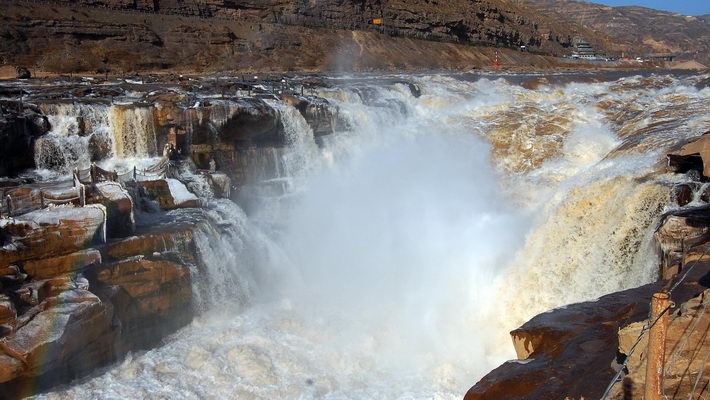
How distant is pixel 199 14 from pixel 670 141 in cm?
3048

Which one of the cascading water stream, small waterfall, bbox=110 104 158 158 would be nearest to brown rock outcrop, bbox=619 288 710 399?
the cascading water stream

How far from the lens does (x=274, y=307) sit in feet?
39.4

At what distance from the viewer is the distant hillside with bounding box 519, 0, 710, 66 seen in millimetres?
A: 84369

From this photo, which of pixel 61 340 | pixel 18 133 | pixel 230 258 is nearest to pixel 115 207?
pixel 230 258

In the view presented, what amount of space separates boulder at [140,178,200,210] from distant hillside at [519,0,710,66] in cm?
7213

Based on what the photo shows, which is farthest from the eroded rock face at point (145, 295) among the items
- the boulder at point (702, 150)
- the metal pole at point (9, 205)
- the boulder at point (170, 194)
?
the boulder at point (702, 150)

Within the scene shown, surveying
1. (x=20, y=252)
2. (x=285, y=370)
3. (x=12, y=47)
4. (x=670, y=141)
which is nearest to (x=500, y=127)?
(x=670, y=141)

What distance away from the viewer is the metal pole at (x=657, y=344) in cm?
324

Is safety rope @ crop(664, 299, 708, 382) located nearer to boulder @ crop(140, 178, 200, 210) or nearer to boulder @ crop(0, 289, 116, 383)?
boulder @ crop(0, 289, 116, 383)

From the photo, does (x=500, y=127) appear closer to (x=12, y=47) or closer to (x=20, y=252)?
(x=20, y=252)

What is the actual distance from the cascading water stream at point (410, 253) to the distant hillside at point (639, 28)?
214 feet

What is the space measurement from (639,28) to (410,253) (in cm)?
11498

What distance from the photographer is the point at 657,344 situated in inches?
133

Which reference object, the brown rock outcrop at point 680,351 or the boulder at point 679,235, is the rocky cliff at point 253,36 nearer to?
the boulder at point 679,235
